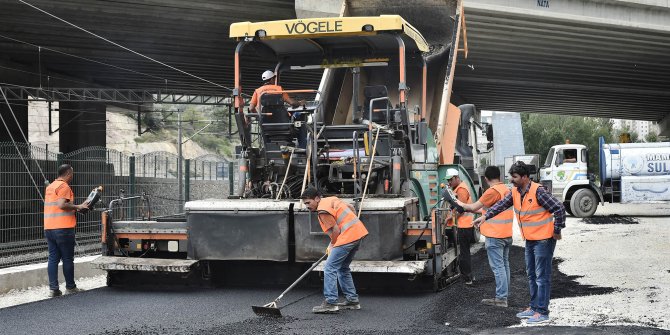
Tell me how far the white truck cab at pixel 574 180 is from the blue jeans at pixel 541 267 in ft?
61.3

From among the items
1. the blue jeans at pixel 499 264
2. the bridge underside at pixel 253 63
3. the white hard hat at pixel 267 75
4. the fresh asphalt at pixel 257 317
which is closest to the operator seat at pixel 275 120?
the white hard hat at pixel 267 75

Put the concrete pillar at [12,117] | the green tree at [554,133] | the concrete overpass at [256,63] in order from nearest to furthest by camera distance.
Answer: the concrete overpass at [256,63] → the concrete pillar at [12,117] → the green tree at [554,133]

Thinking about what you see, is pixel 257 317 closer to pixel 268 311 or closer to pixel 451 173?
pixel 268 311

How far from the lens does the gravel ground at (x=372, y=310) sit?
741 cm

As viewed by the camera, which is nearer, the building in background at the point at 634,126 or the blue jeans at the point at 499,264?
the blue jeans at the point at 499,264

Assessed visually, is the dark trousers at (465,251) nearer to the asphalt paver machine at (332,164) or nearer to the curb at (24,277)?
the asphalt paver machine at (332,164)

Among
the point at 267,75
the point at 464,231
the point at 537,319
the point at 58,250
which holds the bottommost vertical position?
the point at 537,319

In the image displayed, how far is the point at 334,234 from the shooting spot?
26.8 ft

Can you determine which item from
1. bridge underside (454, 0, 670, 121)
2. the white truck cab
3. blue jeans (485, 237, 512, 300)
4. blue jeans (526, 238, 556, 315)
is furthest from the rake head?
the white truck cab

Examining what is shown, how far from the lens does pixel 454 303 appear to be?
8781 millimetres

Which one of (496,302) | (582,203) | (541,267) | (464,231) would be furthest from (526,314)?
(582,203)

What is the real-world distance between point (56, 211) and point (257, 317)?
10.6ft

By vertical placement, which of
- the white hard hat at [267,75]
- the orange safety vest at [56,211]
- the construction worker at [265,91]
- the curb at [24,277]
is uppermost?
the white hard hat at [267,75]

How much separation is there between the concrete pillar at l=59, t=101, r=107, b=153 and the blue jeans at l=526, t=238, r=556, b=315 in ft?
96.5
